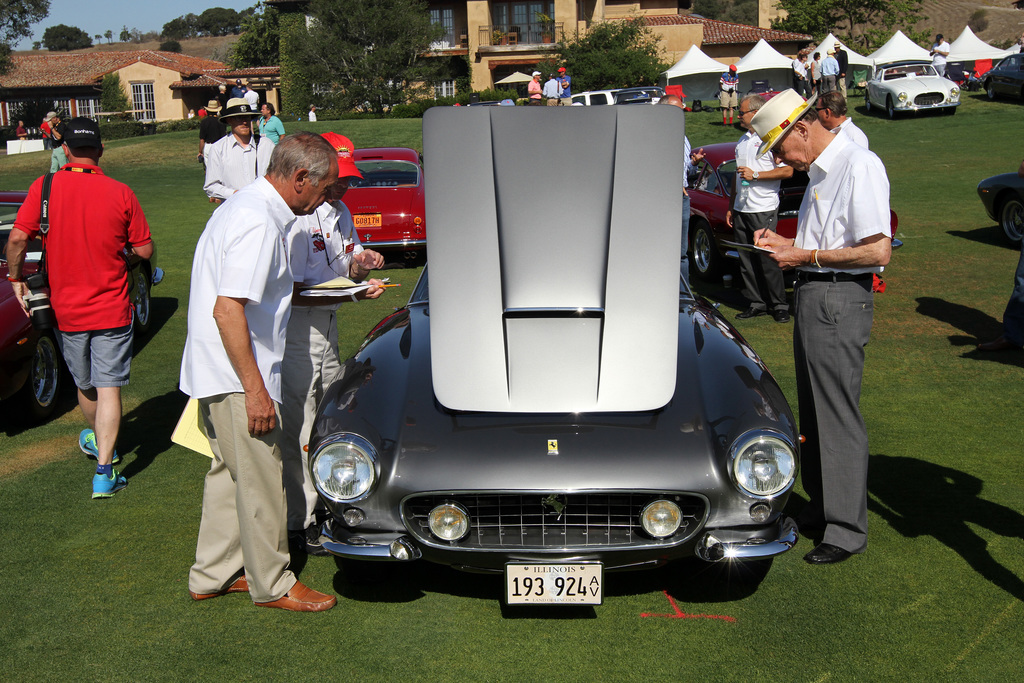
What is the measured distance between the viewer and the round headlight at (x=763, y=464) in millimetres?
3498

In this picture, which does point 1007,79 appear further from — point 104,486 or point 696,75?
point 104,486

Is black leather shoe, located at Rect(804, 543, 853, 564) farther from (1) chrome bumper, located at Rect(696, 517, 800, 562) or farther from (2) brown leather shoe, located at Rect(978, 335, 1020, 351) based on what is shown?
(2) brown leather shoe, located at Rect(978, 335, 1020, 351)

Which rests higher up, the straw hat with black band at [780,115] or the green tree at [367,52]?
the green tree at [367,52]

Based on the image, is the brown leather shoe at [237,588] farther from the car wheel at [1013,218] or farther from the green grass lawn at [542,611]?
the car wheel at [1013,218]

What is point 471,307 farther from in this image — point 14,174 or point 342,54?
point 342,54

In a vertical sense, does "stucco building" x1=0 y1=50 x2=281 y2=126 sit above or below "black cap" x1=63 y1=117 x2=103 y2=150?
above

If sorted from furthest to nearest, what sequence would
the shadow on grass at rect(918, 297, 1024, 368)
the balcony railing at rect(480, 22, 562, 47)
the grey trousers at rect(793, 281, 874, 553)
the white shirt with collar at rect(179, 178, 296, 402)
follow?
the balcony railing at rect(480, 22, 562, 47)
the shadow on grass at rect(918, 297, 1024, 368)
the grey trousers at rect(793, 281, 874, 553)
the white shirt with collar at rect(179, 178, 296, 402)

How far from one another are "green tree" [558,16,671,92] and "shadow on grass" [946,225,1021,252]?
29.7 m

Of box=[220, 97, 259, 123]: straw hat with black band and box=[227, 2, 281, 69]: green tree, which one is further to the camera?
box=[227, 2, 281, 69]: green tree

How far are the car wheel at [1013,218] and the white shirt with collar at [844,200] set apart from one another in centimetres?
834

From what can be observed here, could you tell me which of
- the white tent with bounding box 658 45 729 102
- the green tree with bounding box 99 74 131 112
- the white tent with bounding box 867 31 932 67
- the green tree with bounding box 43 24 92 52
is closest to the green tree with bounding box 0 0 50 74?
the green tree with bounding box 99 74 131 112

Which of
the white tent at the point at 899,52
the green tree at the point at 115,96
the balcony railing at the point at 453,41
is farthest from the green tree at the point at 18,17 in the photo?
the white tent at the point at 899,52

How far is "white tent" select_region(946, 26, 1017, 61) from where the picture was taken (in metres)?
39.7

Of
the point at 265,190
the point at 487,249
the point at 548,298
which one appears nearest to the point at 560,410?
the point at 548,298
